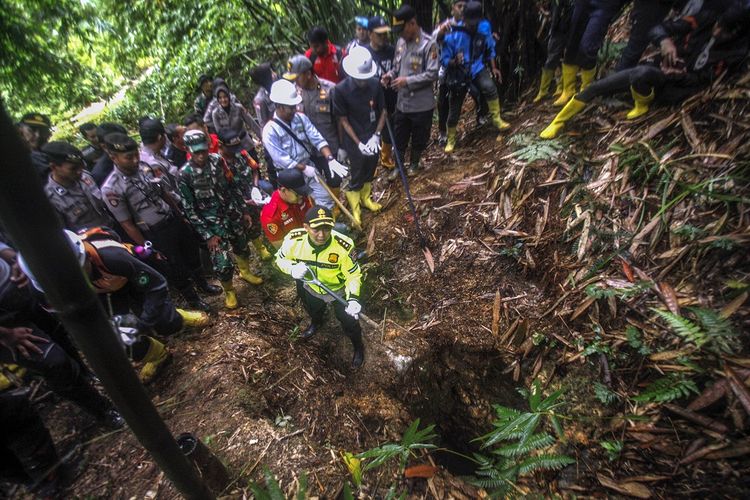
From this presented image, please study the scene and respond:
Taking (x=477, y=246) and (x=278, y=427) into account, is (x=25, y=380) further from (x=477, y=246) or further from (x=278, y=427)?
(x=477, y=246)

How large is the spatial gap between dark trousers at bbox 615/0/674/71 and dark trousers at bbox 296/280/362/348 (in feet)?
14.5

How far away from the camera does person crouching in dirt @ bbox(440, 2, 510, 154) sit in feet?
15.4

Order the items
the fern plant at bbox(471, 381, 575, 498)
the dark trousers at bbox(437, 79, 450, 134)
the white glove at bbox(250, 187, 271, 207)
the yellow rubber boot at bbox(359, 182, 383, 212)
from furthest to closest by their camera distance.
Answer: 1. the yellow rubber boot at bbox(359, 182, 383, 212)
2. the dark trousers at bbox(437, 79, 450, 134)
3. the white glove at bbox(250, 187, 271, 207)
4. the fern plant at bbox(471, 381, 575, 498)

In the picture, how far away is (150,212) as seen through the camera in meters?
3.88

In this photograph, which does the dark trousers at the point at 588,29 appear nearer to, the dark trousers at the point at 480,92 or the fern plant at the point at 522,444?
the dark trousers at the point at 480,92

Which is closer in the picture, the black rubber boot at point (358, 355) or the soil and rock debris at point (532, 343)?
the soil and rock debris at point (532, 343)

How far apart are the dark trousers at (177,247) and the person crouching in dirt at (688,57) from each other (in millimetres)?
5498

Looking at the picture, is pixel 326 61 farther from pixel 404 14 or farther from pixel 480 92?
pixel 480 92

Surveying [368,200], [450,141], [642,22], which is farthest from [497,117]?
[368,200]

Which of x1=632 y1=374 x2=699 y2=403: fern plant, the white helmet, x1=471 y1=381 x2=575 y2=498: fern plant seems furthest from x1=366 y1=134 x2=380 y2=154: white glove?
x1=632 y1=374 x2=699 y2=403: fern plant

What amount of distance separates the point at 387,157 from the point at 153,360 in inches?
191

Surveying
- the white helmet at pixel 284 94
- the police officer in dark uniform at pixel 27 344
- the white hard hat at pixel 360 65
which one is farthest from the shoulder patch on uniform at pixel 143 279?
the white hard hat at pixel 360 65

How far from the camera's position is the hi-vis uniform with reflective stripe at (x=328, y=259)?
3.47 meters

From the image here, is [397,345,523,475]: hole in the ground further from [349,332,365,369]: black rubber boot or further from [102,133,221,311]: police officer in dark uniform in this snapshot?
[102,133,221,311]: police officer in dark uniform
